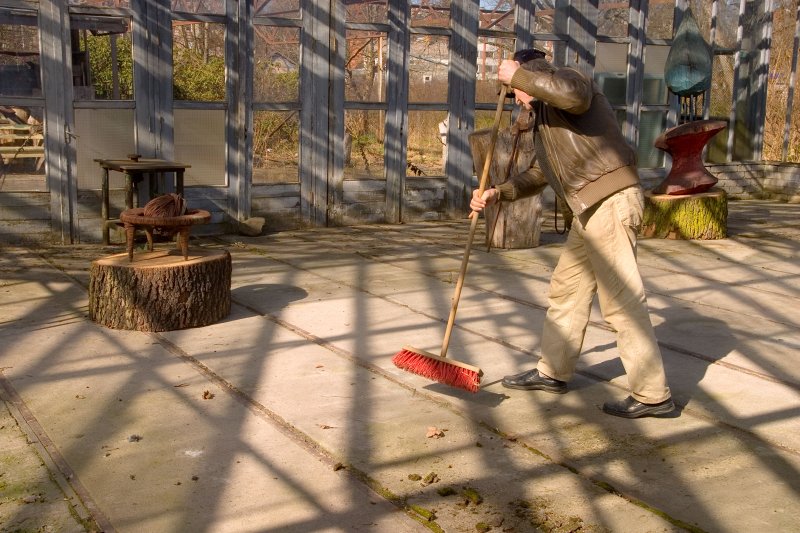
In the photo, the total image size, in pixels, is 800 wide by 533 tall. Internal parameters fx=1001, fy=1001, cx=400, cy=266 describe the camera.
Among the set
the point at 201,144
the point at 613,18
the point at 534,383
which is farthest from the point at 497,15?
the point at 534,383

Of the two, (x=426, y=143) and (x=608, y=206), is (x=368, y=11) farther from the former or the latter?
(x=608, y=206)

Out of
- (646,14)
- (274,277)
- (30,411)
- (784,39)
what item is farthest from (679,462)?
(784,39)

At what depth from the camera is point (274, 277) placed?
798 centimetres

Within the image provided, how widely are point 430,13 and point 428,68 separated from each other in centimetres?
61

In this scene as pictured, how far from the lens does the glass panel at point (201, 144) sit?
387 inches

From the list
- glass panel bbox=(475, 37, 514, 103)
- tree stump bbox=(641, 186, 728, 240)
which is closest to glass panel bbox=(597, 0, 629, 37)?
glass panel bbox=(475, 37, 514, 103)

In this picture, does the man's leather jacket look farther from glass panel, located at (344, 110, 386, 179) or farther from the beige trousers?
glass panel, located at (344, 110, 386, 179)

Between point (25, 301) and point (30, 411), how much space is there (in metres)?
2.41

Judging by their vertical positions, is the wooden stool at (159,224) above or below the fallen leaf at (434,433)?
above

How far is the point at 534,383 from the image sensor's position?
17.0 feet

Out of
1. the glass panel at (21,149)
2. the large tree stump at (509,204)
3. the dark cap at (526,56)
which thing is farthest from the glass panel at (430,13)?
the dark cap at (526,56)

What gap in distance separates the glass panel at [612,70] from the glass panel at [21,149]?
672 centimetres

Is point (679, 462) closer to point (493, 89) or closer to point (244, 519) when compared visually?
point (244, 519)

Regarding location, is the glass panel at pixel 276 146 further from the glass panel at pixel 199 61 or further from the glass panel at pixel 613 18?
the glass panel at pixel 613 18
